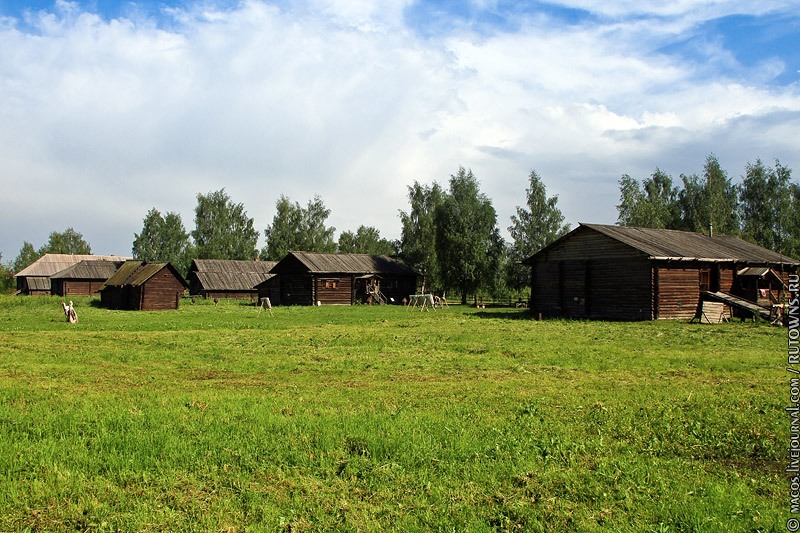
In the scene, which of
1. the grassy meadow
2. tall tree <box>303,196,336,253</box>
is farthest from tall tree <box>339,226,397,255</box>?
the grassy meadow

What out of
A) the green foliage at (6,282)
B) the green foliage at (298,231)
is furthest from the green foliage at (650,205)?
the green foliage at (6,282)

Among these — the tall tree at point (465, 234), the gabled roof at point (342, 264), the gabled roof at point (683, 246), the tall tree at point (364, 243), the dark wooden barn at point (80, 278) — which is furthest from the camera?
the tall tree at point (364, 243)

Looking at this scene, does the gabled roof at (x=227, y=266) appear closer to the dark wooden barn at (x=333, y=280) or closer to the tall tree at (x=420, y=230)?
the dark wooden barn at (x=333, y=280)

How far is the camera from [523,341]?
1922 centimetres

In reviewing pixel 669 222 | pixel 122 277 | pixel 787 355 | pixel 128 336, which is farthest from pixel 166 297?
pixel 669 222

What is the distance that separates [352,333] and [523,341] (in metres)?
6.71

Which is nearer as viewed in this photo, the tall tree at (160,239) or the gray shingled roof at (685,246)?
the gray shingled roof at (685,246)

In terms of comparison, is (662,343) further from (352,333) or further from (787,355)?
(352,333)

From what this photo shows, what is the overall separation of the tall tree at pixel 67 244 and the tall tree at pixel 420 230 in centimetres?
8807

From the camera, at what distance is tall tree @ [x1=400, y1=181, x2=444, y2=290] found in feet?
222

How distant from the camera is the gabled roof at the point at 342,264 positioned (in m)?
53.9

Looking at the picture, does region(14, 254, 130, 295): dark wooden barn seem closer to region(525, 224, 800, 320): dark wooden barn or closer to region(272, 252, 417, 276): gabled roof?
region(272, 252, 417, 276): gabled roof

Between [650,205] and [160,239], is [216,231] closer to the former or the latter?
[160,239]

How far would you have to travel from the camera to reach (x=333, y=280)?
54781 millimetres
